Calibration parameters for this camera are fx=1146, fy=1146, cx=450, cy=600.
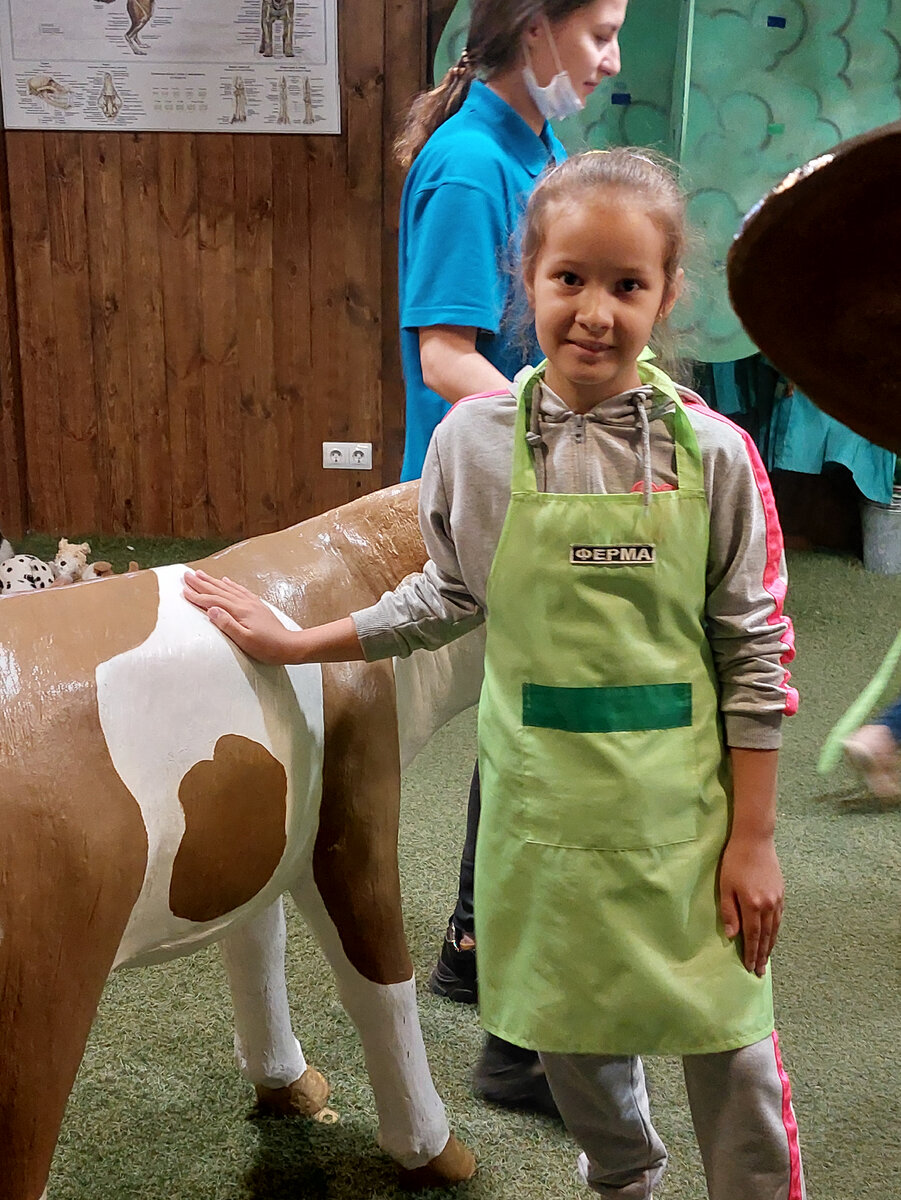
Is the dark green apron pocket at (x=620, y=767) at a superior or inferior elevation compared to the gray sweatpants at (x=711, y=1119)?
superior

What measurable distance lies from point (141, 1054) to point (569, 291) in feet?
4.44

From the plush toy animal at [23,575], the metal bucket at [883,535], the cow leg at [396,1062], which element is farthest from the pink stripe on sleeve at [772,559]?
the metal bucket at [883,535]

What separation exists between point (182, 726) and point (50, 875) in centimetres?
18

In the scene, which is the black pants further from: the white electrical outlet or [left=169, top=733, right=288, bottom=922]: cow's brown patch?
the white electrical outlet

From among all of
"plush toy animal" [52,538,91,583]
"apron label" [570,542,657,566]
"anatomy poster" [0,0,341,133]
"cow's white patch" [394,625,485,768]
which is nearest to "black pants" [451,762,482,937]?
"cow's white patch" [394,625,485,768]

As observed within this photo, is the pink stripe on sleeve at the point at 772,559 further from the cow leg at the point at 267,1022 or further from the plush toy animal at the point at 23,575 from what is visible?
the plush toy animal at the point at 23,575

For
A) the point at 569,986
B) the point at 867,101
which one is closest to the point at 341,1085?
the point at 569,986

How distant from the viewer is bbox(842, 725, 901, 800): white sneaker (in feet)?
Result: 2.60

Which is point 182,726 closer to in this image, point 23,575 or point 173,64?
point 23,575

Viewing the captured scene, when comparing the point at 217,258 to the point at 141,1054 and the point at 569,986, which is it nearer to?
the point at 141,1054

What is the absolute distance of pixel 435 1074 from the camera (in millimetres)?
1700

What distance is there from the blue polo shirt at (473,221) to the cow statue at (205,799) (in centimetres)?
25

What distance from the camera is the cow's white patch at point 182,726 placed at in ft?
3.47

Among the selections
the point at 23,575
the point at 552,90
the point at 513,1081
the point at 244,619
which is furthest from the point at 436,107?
the point at 23,575
